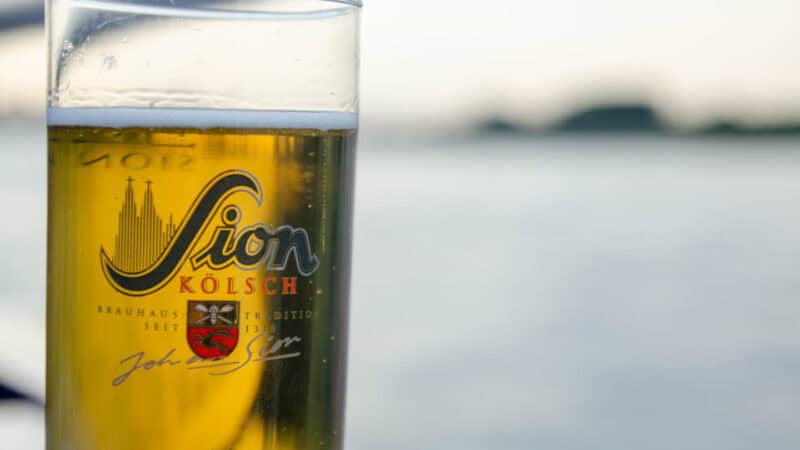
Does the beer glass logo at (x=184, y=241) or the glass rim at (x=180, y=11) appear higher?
the glass rim at (x=180, y=11)

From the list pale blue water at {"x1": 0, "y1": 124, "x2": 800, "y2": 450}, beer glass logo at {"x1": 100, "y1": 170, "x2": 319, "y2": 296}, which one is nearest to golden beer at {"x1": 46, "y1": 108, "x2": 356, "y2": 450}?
beer glass logo at {"x1": 100, "y1": 170, "x2": 319, "y2": 296}

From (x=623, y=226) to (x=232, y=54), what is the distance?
341 centimetres

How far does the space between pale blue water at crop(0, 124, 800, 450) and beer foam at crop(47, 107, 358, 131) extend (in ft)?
0.51

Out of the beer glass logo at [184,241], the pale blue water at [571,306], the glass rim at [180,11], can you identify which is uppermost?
the glass rim at [180,11]

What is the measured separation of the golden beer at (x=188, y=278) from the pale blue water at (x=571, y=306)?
0.17m

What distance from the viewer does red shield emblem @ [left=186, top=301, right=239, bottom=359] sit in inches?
31.0

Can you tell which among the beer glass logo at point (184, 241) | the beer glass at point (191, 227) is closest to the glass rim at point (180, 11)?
the beer glass at point (191, 227)

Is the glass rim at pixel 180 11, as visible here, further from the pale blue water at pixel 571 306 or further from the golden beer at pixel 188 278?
the pale blue water at pixel 571 306

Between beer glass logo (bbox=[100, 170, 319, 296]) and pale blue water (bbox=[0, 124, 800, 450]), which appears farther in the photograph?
pale blue water (bbox=[0, 124, 800, 450])

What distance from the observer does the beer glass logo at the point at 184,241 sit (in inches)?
30.8

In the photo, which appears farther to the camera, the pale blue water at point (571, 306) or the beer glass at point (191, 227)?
the pale blue water at point (571, 306)

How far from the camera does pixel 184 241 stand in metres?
0.78

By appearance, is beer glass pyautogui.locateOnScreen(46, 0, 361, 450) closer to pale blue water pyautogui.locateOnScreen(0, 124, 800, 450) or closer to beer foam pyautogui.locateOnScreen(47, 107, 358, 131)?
beer foam pyautogui.locateOnScreen(47, 107, 358, 131)

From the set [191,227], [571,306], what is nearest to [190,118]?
[191,227]
